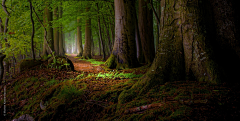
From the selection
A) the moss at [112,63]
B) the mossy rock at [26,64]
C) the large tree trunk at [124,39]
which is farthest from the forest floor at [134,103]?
the mossy rock at [26,64]

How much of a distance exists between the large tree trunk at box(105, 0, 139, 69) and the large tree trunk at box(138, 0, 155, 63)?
2.23 m

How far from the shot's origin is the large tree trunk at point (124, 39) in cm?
655

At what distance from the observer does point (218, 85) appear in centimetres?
227

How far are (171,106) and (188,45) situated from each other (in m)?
1.50

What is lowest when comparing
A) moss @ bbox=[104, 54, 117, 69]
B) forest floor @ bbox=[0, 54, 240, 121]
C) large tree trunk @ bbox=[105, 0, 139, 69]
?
forest floor @ bbox=[0, 54, 240, 121]

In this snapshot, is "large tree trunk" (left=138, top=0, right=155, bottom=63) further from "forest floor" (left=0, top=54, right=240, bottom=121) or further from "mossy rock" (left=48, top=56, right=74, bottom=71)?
"mossy rock" (left=48, top=56, right=74, bottom=71)

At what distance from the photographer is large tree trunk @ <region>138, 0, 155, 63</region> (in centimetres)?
881

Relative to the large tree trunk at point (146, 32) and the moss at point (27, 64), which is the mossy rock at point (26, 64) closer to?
the moss at point (27, 64)

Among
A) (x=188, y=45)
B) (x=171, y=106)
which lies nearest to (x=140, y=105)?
(x=171, y=106)

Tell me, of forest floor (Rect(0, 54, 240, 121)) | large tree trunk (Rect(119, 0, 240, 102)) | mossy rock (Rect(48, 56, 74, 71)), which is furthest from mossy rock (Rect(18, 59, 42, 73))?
large tree trunk (Rect(119, 0, 240, 102))

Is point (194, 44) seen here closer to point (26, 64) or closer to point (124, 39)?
point (124, 39)

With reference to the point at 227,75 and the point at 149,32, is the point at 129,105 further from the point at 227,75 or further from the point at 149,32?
the point at 149,32

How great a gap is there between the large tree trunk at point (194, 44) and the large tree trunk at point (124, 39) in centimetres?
365

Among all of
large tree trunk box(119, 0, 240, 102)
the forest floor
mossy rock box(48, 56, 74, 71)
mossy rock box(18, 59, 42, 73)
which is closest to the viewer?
the forest floor
